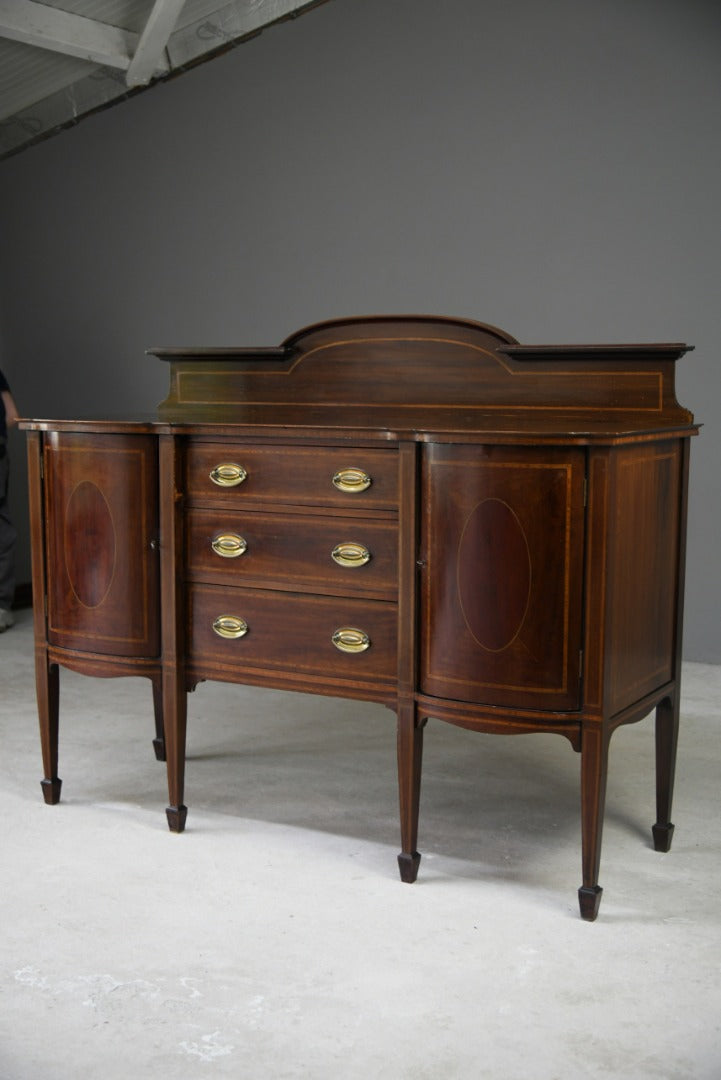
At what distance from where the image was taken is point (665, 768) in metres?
2.77

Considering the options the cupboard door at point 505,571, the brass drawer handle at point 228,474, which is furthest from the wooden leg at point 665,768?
the brass drawer handle at point 228,474

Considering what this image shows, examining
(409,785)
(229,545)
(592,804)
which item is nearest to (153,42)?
(229,545)

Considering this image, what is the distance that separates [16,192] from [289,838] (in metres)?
4.00

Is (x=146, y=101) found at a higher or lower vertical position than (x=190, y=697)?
higher

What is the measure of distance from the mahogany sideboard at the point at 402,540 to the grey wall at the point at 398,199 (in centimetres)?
179

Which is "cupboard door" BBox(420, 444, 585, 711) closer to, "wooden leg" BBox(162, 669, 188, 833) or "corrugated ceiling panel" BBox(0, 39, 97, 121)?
"wooden leg" BBox(162, 669, 188, 833)

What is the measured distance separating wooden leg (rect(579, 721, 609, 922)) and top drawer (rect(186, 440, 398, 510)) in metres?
0.61

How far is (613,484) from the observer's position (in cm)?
233

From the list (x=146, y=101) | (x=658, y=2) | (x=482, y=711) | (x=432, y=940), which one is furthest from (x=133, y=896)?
(x=146, y=101)

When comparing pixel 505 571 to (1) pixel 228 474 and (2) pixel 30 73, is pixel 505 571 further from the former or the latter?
(2) pixel 30 73

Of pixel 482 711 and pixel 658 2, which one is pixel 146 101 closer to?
pixel 658 2

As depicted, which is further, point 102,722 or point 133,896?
point 102,722

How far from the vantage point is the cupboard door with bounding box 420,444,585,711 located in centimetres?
236

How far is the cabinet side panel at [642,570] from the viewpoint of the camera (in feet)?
7.85
